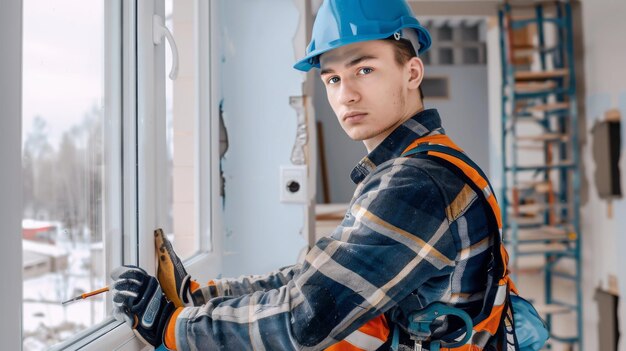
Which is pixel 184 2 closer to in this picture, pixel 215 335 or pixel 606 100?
pixel 215 335

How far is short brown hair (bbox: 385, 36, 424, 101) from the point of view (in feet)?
3.95

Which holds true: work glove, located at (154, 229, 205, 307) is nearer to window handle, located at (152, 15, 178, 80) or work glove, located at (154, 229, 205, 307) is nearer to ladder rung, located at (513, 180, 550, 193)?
window handle, located at (152, 15, 178, 80)

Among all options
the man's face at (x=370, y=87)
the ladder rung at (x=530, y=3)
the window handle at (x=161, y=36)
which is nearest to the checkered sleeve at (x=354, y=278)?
the man's face at (x=370, y=87)

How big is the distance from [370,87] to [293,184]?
0.99m

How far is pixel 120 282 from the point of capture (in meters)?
1.03

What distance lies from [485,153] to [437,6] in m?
3.56

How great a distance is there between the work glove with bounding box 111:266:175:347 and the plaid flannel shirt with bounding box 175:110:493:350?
0.05 m

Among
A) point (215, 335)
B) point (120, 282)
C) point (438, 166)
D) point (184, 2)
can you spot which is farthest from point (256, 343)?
point (184, 2)

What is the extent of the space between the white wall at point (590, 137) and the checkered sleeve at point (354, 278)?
11.5 ft

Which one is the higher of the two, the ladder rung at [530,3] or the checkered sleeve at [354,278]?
the ladder rung at [530,3]

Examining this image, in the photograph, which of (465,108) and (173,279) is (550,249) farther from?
(173,279)

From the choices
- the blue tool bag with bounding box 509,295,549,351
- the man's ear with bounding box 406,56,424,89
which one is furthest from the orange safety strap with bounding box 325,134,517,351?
the man's ear with bounding box 406,56,424,89

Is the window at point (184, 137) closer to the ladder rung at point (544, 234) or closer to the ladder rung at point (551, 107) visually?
the ladder rung at point (544, 234)

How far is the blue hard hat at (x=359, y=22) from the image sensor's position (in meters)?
1.16
